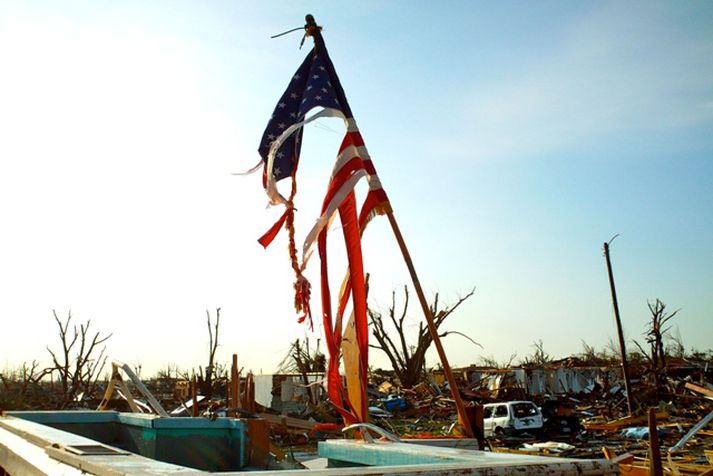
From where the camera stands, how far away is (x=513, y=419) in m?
23.9

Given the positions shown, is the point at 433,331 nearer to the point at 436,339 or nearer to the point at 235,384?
the point at 436,339

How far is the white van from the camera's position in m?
23.8

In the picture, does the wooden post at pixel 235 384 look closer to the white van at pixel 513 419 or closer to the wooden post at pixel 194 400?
the wooden post at pixel 194 400

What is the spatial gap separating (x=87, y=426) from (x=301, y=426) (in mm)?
16852

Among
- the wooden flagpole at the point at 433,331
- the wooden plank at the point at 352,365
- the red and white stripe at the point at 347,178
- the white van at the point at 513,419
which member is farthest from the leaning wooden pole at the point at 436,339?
the white van at the point at 513,419

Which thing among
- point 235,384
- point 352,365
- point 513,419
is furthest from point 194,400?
point 513,419

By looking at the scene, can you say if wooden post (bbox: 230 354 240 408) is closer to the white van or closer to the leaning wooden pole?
the white van

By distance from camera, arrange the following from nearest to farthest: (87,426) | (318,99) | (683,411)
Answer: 1. (318,99)
2. (87,426)
3. (683,411)

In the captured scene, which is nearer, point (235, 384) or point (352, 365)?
point (352, 365)

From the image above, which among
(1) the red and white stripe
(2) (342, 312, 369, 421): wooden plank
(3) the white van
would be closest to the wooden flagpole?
(1) the red and white stripe

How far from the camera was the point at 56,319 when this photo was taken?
24906 millimetres

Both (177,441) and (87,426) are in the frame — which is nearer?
(177,441)

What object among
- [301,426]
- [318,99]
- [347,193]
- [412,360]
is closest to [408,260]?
[347,193]

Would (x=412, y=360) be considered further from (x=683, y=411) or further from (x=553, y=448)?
(x=553, y=448)
